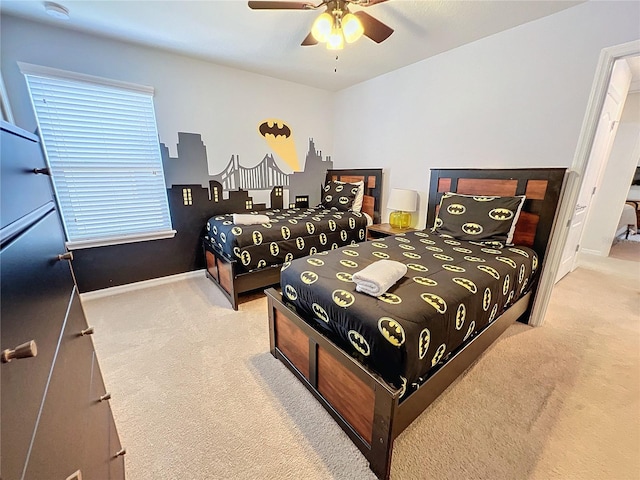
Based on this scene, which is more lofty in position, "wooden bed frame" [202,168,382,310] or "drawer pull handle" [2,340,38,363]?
"drawer pull handle" [2,340,38,363]

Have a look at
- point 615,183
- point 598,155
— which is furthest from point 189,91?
point 615,183

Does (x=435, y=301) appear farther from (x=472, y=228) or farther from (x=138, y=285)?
(x=138, y=285)

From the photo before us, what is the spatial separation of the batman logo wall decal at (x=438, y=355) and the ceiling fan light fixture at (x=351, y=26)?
2004 mm

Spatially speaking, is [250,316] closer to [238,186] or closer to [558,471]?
[238,186]

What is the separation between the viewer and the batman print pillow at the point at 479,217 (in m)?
2.25

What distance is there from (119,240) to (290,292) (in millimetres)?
2297

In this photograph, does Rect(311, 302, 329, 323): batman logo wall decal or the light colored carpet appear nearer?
the light colored carpet

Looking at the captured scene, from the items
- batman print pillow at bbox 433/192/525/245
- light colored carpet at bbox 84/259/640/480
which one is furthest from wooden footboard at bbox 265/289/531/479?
batman print pillow at bbox 433/192/525/245

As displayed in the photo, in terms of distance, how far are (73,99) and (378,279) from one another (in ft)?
10.5

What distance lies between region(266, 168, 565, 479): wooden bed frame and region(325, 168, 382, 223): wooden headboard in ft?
4.84

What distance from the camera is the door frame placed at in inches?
74.5

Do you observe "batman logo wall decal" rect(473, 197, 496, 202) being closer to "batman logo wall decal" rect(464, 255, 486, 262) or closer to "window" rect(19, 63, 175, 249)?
"batman logo wall decal" rect(464, 255, 486, 262)

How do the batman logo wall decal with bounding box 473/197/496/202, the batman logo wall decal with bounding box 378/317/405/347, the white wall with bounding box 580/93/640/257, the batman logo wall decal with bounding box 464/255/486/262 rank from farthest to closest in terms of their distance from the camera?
the white wall with bounding box 580/93/640/257
the batman logo wall decal with bounding box 473/197/496/202
the batman logo wall decal with bounding box 464/255/486/262
the batman logo wall decal with bounding box 378/317/405/347

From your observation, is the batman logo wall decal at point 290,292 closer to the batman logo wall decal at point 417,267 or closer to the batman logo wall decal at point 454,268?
the batman logo wall decal at point 417,267
